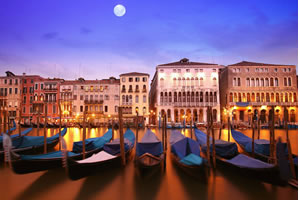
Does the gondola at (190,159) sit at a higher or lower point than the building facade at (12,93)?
lower

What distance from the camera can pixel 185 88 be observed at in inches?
786

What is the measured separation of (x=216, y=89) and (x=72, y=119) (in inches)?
623

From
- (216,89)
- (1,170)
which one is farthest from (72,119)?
(1,170)

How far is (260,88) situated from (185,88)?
7786 millimetres

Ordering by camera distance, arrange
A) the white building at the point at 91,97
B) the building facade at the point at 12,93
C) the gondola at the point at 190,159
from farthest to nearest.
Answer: the building facade at the point at 12,93, the white building at the point at 91,97, the gondola at the point at 190,159

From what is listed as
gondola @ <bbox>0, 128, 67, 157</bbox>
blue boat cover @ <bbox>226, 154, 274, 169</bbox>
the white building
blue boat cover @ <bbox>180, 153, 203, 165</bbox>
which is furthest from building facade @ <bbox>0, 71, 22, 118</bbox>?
blue boat cover @ <bbox>226, 154, 274, 169</bbox>

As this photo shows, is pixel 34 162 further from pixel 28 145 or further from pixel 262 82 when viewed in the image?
pixel 262 82

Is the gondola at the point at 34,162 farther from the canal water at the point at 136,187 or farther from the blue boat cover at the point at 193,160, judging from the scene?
the blue boat cover at the point at 193,160

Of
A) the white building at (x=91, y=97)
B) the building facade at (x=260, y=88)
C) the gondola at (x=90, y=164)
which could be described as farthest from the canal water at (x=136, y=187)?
the building facade at (x=260, y=88)

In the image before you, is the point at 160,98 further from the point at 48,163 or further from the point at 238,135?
the point at 48,163

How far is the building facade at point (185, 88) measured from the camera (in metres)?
19.8

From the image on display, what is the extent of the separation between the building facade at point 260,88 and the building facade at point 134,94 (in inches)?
331

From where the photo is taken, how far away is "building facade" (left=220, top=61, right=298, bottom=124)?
766 inches

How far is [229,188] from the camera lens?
3.35 metres
